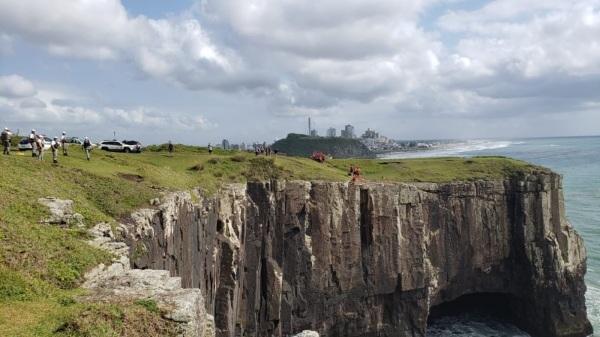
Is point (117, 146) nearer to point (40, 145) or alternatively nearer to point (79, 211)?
point (40, 145)

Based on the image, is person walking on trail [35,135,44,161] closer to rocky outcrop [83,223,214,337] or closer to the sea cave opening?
rocky outcrop [83,223,214,337]

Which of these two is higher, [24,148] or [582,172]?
[24,148]

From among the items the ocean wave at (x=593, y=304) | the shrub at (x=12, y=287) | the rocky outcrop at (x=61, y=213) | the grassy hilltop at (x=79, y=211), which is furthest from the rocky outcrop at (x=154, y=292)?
the ocean wave at (x=593, y=304)

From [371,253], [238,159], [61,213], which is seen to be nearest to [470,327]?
[371,253]

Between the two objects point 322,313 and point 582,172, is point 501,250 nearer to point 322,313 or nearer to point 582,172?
point 322,313

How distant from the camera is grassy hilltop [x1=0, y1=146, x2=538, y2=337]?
41.5 ft

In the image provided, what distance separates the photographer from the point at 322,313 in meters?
44.0

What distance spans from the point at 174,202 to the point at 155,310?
55.2 feet

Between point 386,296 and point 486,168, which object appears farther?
point 486,168

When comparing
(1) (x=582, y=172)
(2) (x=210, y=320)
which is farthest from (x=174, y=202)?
(1) (x=582, y=172)

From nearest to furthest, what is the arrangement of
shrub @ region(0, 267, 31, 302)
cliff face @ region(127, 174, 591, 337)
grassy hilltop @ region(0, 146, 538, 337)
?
grassy hilltop @ region(0, 146, 538, 337), shrub @ region(0, 267, 31, 302), cliff face @ region(127, 174, 591, 337)

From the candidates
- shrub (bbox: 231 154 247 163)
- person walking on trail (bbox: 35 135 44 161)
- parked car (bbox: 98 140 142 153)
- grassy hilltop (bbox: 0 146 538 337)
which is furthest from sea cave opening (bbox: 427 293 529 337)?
person walking on trail (bbox: 35 135 44 161)

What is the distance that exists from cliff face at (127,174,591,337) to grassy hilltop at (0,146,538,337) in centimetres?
288

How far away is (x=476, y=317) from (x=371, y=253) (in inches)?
804
